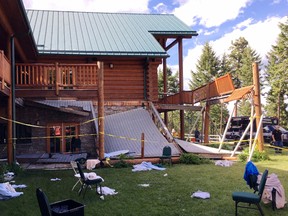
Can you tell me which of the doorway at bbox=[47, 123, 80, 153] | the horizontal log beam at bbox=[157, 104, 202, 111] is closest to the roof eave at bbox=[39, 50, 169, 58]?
the horizontal log beam at bbox=[157, 104, 202, 111]

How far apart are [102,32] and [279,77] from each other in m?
28.3

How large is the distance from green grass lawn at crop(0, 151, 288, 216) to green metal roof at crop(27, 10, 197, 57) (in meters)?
7.54

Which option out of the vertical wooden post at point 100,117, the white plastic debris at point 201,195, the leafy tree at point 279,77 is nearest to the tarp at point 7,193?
the white plastic debris at point 201,195

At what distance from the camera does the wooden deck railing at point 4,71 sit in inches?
395

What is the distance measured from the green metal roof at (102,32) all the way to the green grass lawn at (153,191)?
7.54 metres

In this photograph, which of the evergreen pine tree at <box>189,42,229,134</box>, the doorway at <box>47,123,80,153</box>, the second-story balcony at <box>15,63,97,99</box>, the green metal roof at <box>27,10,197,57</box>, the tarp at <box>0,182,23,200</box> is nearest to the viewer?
the tarp at <box>0,182,23,200</box>

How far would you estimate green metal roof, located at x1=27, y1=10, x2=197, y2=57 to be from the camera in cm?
1728

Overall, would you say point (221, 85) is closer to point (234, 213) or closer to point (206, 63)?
point (234, 213)

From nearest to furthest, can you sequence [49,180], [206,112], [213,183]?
1. [213,183]
2. [49,180]
3. [206,112]

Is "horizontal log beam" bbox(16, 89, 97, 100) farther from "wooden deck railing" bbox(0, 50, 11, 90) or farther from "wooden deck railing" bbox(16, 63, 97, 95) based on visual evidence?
"wooden deck railing" bbox(0, 50, 11, 90)

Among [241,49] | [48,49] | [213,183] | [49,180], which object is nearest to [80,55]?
[48,49]

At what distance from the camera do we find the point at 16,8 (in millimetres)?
9844

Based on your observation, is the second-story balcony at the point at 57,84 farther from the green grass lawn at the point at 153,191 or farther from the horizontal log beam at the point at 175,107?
the horizontal log beam at the point at 175,107

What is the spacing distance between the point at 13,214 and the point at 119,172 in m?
5.09
